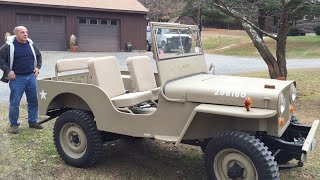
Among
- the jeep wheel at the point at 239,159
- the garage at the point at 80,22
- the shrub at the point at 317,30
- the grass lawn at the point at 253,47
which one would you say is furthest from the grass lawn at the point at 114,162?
the shrub at the point at 317,30

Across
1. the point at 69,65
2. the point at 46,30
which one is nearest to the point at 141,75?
the point at 69,65

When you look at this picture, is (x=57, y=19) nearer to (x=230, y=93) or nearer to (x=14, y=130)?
(x=14, y=130)

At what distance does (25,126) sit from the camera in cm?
723

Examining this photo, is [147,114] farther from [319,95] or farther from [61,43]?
[61,43]

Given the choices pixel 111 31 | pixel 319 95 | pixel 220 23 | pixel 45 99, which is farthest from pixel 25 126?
pixel 220 23

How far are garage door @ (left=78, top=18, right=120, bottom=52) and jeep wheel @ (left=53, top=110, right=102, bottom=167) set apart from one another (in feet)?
73.3

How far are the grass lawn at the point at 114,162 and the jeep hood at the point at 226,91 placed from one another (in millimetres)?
1119

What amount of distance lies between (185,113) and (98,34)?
79.1 ft

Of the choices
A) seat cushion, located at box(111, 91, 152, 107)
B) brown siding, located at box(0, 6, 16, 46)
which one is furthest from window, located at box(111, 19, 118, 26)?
seat cushion, located at box(111, 91, 152, 107)

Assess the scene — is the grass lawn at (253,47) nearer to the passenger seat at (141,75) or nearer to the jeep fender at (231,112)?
the passenger seat at (141,75)

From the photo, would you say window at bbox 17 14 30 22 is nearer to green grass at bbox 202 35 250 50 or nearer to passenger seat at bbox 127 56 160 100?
green grass at bbox 202 35 250 50

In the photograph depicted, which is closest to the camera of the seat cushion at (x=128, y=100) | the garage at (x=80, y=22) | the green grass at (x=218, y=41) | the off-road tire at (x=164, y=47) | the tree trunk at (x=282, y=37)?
the off-road tire at (x=164, y=47)

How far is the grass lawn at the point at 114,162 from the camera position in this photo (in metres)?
5.06

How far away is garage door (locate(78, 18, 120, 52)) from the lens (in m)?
27.4
